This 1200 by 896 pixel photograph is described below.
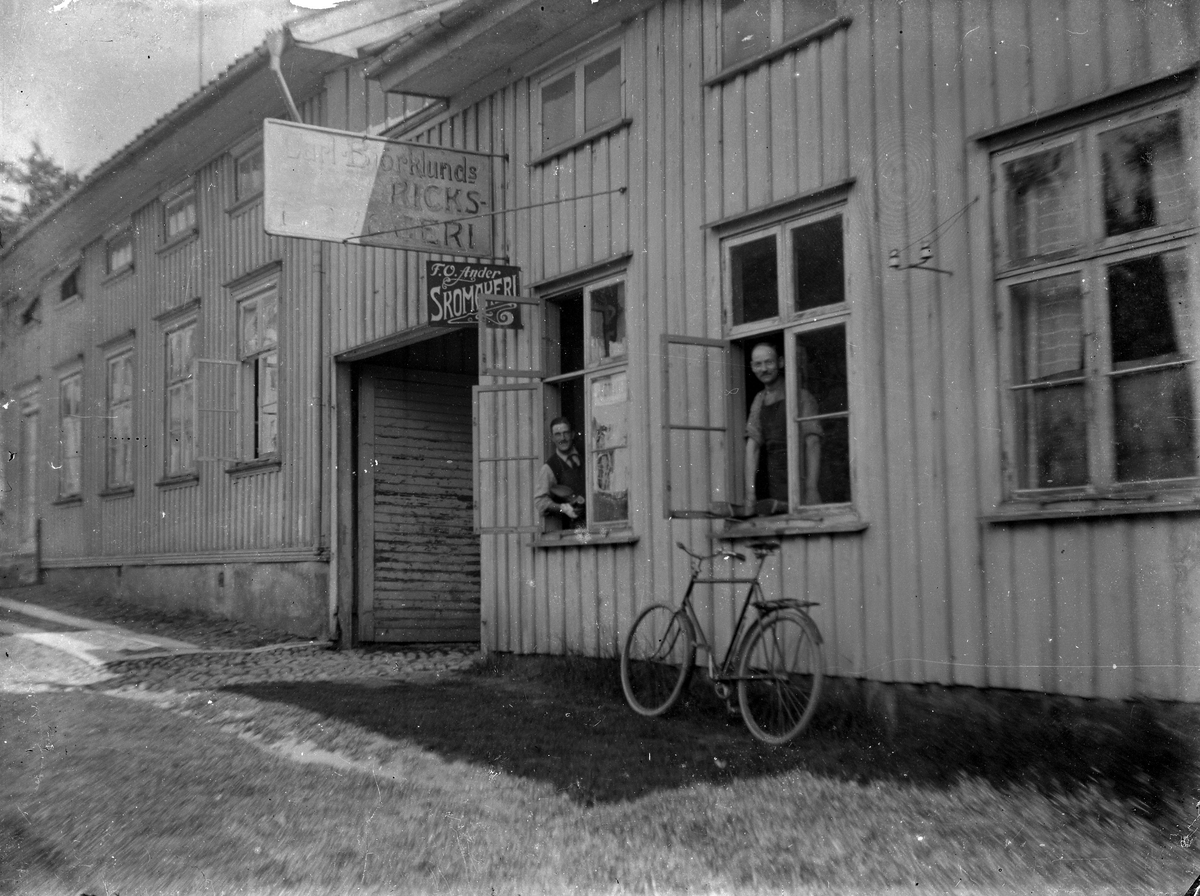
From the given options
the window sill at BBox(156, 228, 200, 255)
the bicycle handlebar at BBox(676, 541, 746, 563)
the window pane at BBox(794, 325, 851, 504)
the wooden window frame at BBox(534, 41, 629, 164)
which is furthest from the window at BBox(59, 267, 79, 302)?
the window pane at BBox(794, 325, 851, 504)

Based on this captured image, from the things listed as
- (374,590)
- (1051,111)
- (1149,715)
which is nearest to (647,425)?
(1051,111)

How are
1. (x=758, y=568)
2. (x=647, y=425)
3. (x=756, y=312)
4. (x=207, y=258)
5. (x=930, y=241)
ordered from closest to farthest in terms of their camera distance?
(x=930, y=241) < (x=758, y=568) < (x=756, y=312) < (x=647, y=425) < (x=207, y=258)

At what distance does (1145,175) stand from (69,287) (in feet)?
56.2

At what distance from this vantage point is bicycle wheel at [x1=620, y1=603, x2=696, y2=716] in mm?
7852

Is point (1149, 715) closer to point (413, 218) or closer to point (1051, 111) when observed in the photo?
point (1051, 111)

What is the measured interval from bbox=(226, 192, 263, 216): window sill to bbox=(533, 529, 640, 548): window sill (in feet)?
21.9

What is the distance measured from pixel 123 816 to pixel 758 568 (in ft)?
11.7

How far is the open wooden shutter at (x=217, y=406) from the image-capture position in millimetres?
15023

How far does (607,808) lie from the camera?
5.50 m

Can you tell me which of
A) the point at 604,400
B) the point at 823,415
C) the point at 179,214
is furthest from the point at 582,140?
the point at 179,214

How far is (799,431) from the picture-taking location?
24.9 feet

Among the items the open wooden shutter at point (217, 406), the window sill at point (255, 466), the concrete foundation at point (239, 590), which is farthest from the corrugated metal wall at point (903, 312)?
the open wooden shutter at point (217, 406)

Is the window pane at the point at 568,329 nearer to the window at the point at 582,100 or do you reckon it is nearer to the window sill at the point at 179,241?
the window at the point at 582,100

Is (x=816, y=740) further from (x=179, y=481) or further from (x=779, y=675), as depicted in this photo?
(x=179, y=481)
